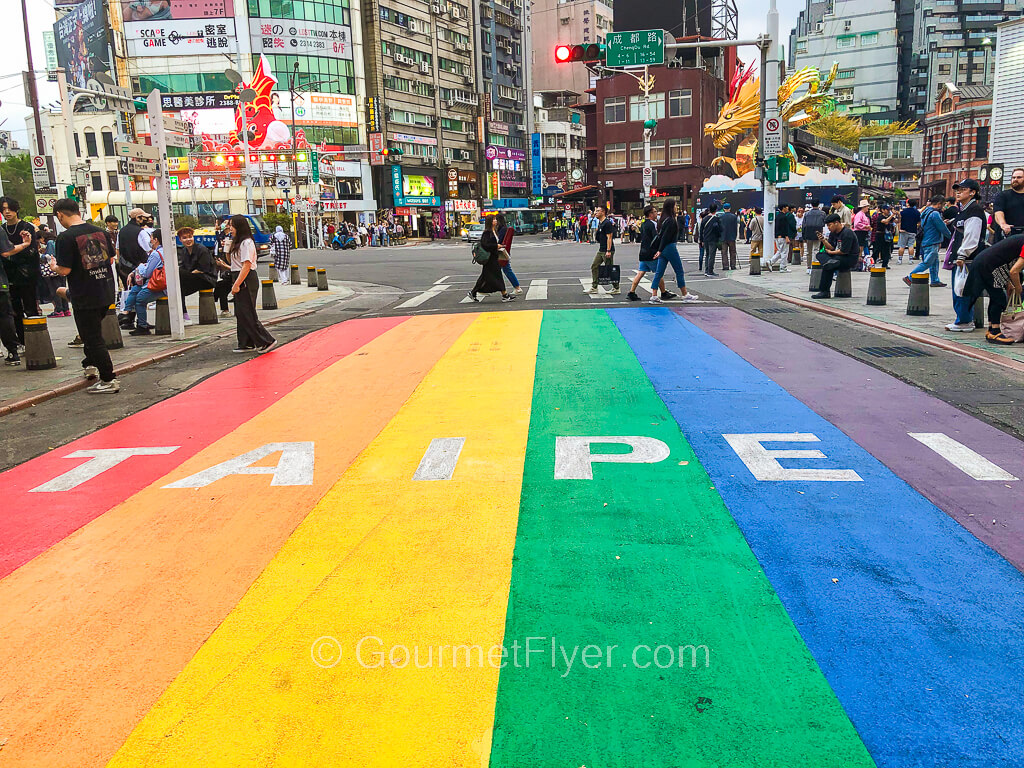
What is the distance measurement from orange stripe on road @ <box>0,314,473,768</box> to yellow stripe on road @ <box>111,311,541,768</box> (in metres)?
0.14

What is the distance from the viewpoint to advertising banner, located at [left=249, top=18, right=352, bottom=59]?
68.2 metres

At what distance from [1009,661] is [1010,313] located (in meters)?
7.89

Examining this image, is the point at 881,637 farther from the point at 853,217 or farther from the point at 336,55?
the point at 336,55

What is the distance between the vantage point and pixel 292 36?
68.7 metres

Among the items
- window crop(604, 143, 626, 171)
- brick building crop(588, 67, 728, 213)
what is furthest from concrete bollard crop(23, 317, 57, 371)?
window crop(604, 143, 626, 171)

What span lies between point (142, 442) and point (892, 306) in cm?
1185

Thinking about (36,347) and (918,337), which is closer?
(36,347)

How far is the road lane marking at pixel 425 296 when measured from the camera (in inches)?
673

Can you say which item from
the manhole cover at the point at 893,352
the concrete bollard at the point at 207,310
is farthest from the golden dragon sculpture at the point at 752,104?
the concrete bollard at the point at 207,310

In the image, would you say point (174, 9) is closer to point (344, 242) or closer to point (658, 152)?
point (344, 242)

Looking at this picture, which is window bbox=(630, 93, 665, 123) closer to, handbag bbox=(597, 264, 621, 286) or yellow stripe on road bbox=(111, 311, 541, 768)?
handbag bbox=(597, 264, 621, 286)

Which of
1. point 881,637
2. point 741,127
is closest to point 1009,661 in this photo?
point 881,637

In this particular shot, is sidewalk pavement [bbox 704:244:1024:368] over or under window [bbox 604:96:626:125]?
under

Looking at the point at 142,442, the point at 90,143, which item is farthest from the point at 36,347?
the point at 90,143
